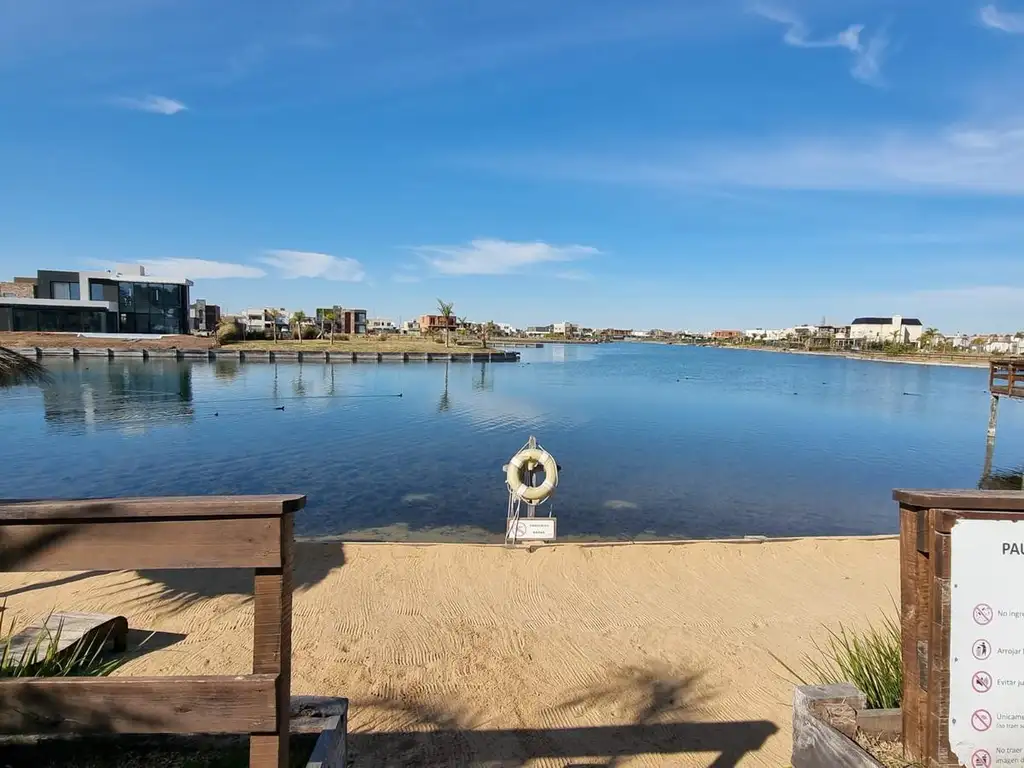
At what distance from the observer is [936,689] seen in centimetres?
232

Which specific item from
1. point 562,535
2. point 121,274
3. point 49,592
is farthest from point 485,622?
point 121,274

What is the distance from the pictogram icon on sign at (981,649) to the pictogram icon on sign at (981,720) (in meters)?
0.21

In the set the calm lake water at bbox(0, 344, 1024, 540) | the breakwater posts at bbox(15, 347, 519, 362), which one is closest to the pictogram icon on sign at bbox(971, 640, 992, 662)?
the calm lake water at bbox(0, 344, 1024, 540)

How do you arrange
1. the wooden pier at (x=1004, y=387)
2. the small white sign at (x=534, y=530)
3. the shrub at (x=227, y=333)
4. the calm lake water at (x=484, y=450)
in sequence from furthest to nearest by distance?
the shrub at (x=227, y=333), the wooden pier at (x=1004, y=387), the calm lake water at (x=484, y=450), the small white sign at (x=534, y=530)

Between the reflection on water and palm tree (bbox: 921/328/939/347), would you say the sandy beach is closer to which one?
the reflection on water

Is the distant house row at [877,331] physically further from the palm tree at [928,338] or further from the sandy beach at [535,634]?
the sandy beach at [535,634]

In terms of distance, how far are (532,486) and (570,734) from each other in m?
5.93

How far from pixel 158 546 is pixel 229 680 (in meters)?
0.50

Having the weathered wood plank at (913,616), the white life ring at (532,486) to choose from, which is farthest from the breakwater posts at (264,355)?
the weathered wood plank at (913,616)

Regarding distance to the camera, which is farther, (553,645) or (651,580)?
(651,580)

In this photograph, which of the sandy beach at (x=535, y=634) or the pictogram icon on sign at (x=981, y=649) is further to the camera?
the sandy beach at (x=535, y=634)

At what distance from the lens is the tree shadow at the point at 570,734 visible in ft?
12.0

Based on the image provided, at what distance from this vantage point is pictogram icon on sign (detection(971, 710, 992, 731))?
2.32 metres

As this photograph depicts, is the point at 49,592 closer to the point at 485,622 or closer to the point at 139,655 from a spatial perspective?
the point at 139,655
